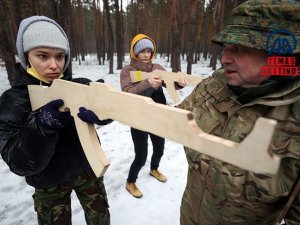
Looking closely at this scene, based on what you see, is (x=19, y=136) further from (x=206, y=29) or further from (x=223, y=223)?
(x=206, y=29)

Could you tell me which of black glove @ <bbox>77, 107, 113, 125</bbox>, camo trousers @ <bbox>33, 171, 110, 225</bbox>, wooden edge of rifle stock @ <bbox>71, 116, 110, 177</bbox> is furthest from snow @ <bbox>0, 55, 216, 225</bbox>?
black glove @ <bbox>77, 107, 113, 125</bbox>

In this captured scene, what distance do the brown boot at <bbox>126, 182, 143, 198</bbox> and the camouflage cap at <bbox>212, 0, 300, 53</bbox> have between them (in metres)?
2.45

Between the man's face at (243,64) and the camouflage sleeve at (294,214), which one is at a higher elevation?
the man's face at (243,64)

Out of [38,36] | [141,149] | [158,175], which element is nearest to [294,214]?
[38,36]

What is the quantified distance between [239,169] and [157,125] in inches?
26.6

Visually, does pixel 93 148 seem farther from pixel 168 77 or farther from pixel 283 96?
pixel 168 77

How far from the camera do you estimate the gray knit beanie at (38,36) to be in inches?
50.9

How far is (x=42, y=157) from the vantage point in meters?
1.26

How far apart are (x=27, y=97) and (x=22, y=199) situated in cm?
218

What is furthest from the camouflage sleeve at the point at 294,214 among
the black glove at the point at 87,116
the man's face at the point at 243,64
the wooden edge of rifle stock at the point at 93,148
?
the black glove at the point at 87,116

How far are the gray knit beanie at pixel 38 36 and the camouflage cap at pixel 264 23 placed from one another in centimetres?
101

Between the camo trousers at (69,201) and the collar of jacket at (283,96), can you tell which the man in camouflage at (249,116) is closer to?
the collar of jacket at (283,96)

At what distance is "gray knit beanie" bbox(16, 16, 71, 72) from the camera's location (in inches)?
50.9

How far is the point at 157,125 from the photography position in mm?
720
